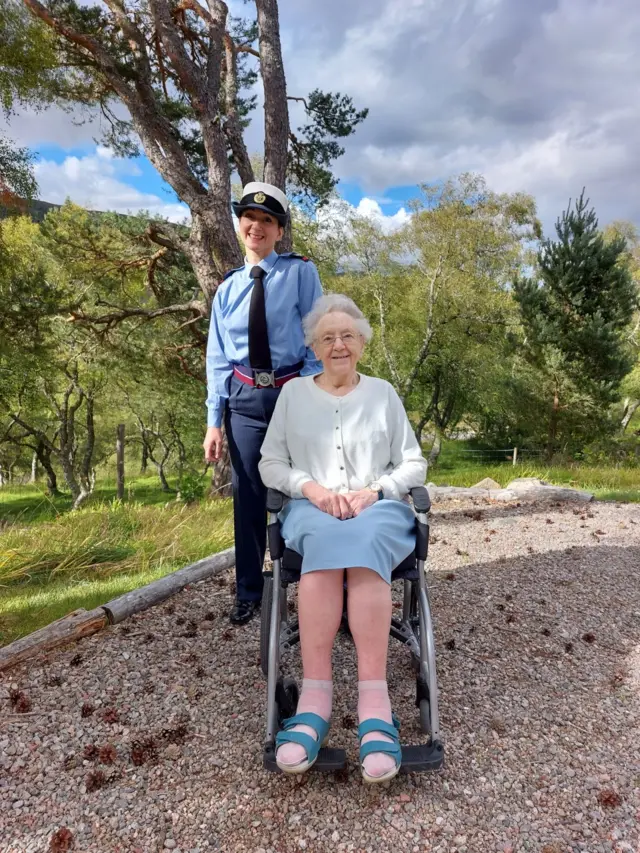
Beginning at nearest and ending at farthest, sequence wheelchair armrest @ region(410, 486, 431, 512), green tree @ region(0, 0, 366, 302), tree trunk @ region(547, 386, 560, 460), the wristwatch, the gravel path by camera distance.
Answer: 1. the gravel path
2. wheelchair armrest @ region(410, 486, 431, 512)
3. the wristwatch
4. green tree @ region(0, 0, 366, 302)
5. tree trunk @ region(547, 386, 560, 460)

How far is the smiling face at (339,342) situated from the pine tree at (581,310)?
11.8 metres

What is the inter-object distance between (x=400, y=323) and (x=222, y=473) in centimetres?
1216

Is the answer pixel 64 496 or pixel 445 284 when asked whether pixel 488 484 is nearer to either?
pixel 445 284

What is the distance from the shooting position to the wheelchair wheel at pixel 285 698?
6.69ft

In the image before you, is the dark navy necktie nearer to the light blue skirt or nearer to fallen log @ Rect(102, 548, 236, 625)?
the light blue skirt

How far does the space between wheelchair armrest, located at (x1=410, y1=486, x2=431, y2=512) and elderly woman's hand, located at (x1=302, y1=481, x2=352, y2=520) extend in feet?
0.80

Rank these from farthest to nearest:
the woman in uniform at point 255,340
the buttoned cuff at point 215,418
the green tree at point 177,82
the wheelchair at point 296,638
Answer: the green tree at point 177,82 → the buttoned cuff at point 215,418 → the woman in uniform at point 255,340 → the wheelchair at point 296,638

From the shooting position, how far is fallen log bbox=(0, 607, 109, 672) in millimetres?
2512

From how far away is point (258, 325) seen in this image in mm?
2580

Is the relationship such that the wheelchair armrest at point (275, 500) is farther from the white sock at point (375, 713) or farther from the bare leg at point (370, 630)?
the white sock at point (375, 713)

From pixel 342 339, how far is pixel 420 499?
719mm

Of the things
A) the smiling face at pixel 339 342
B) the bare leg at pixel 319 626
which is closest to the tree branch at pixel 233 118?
the smiling face at pixel 339 342

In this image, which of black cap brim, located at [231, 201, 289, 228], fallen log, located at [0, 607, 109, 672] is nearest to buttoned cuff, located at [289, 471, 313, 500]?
black cap brim, located at [231, 201, 289, 228]

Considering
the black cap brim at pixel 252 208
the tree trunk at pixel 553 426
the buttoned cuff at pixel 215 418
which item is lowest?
the tree trunk at pixel 553 426
